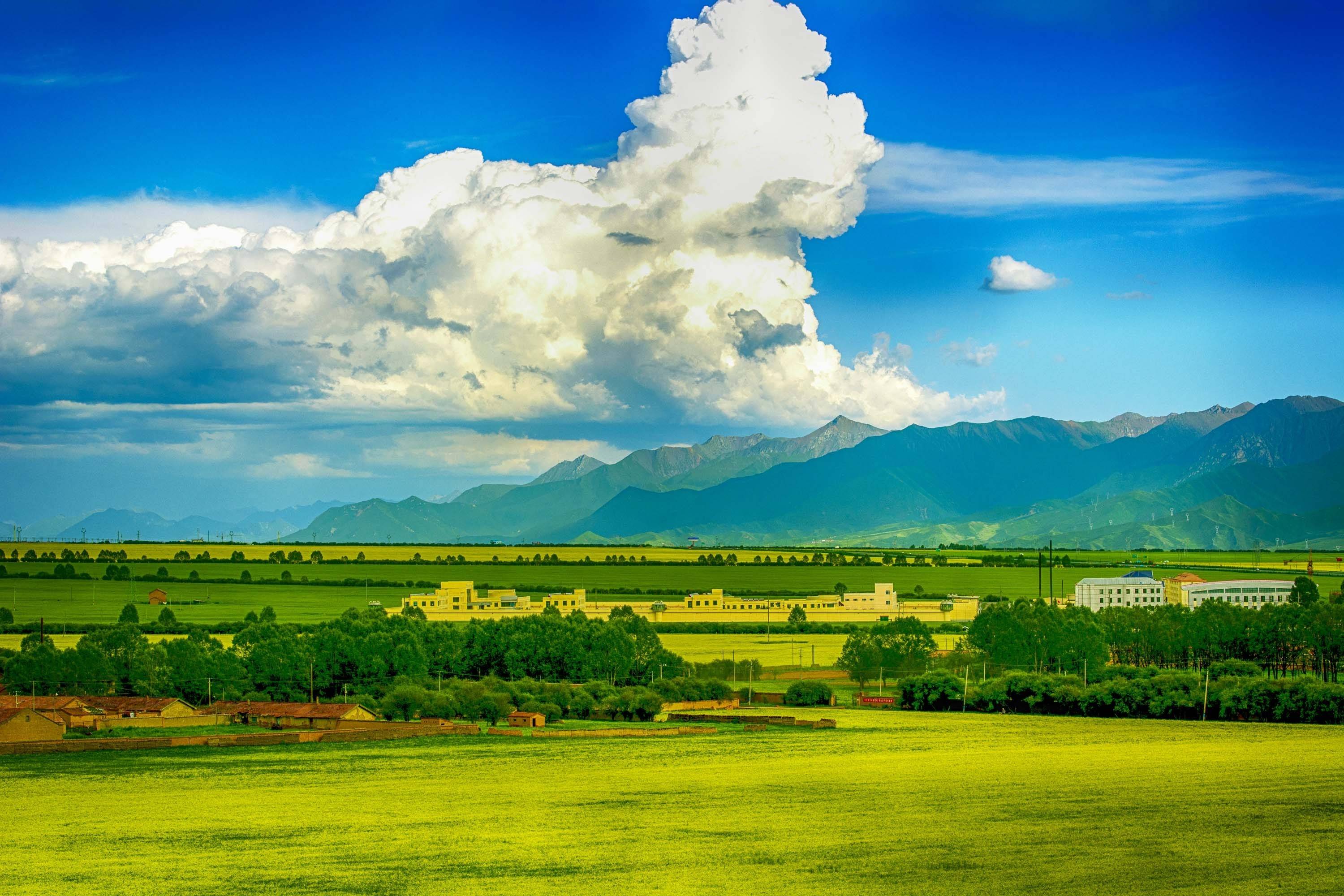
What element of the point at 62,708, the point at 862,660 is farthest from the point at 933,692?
the point at 62,708

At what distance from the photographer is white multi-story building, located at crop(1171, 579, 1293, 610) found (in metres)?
142

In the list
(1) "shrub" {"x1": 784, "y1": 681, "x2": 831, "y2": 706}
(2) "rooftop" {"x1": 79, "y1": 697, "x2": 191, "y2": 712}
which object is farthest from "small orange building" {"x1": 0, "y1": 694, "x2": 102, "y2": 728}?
(1) "shrub" {"x1": 784, "y1": 681, "x2": 831, "y2": 706}

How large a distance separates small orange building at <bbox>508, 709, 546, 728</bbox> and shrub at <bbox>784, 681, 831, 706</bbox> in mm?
15784

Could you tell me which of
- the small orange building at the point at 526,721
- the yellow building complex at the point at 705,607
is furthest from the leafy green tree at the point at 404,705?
the yellow building complex at the point at 705,607

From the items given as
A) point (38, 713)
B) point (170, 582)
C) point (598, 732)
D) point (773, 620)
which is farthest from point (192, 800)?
point (170, 582)

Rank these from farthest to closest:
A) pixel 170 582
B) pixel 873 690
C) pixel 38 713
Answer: pixel 170 582 → pixel 873 690 → pixel 38 713

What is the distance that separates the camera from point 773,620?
5202 inches

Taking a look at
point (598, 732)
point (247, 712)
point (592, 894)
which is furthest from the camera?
point (247, 712)

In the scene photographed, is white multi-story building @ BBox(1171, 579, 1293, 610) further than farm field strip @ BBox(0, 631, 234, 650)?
Yes

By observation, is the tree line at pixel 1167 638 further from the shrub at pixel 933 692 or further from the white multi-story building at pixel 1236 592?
the white multi-story building at pixel 1236 592

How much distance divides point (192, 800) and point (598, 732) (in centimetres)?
2339

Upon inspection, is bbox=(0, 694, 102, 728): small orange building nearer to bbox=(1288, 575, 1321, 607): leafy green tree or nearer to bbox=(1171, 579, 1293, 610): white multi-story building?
bbox=(1288, 575, 1321, 607): leafy green tree

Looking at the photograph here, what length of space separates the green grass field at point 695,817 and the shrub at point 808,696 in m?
14.1

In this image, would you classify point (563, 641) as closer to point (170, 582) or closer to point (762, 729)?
point (762, 729)
